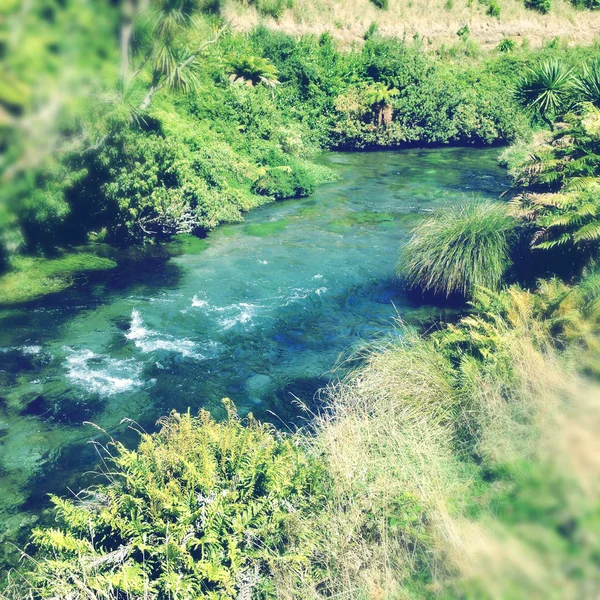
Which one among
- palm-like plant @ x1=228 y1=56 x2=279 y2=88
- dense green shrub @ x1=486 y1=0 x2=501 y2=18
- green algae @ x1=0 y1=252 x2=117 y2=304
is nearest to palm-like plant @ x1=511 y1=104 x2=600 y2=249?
green algae @ x1=0 y1=252 x2=117 y2=304

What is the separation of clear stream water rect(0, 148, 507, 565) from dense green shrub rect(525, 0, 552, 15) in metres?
28.5

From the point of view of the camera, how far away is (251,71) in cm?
2459

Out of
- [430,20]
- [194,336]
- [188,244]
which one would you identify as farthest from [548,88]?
[430,20]

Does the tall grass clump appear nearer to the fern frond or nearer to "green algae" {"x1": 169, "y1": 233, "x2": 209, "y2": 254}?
the fern frond

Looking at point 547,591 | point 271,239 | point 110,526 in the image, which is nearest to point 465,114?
point 271,239

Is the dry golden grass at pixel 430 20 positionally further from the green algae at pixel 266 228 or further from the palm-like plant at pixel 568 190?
the palm-like plant at pixel 568 190

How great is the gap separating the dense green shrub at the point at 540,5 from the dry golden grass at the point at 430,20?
40 cm

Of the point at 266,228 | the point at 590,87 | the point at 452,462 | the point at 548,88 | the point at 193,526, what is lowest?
the point at 266,228

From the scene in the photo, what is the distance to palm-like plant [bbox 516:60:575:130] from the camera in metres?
15.0

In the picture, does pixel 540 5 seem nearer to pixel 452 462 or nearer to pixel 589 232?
pixel 589 232

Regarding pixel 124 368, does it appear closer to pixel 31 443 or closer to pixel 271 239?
pixel 31 443

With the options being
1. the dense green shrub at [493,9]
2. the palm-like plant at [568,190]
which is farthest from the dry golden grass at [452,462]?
the dense green shrub at [493,9]

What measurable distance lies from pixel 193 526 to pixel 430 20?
36.8 meters

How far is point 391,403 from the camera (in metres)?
7.73
